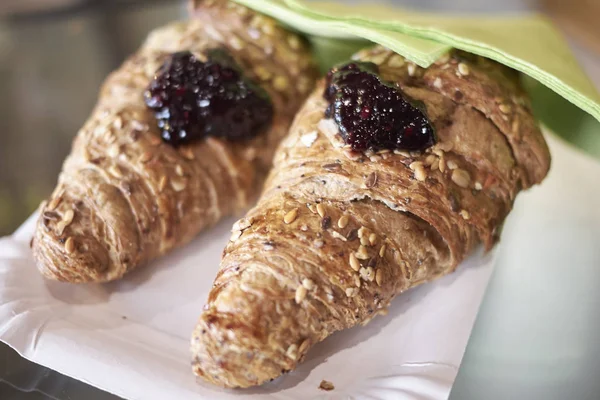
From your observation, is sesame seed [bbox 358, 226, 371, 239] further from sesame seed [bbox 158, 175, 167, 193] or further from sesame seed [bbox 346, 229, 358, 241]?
sesame seed [bbox 158, 175, 167, 193]

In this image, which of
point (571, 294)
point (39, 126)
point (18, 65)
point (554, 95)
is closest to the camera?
point (571, 294)

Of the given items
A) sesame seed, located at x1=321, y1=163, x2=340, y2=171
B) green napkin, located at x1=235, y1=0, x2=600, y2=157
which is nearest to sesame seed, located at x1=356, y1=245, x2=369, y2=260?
sesame seed, located at x1=321, y1=163, x2=340, y2=171

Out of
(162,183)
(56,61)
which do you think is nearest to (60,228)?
(162,183)

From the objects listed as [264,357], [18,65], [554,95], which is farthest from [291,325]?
[18,65]

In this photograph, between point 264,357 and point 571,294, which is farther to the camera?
point 571,294

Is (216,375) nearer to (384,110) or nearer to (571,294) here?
(384,110)

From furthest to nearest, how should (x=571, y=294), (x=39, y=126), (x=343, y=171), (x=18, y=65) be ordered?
(x=18, y=65)
(x=39, y=126)
(x=571, y=294)
(x=343, y=171)

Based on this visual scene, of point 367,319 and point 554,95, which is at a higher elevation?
point 554,95

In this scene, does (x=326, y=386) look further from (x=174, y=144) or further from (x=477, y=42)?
(x=477, y=42)
